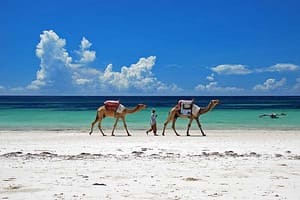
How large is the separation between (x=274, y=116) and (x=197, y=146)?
79.9 ft

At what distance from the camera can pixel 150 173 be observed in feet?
33.6

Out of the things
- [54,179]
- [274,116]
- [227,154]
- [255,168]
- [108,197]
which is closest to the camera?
[108,197]

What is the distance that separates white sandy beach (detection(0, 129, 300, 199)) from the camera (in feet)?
27.3

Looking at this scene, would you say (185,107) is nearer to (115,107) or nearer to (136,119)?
(115,107)

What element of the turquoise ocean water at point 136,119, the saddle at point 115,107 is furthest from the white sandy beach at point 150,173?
the turquoise ocean water at point 136,119

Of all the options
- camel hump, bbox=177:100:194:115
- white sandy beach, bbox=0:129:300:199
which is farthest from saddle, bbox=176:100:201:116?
white sandy beach, bbox=0:129:300:199

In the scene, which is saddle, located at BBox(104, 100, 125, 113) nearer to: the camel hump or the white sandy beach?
the camel hump

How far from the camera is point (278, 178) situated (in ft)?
31.8

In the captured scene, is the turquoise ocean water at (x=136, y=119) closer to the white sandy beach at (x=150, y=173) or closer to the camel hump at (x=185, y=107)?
the camel hump at (x=185, y=107)

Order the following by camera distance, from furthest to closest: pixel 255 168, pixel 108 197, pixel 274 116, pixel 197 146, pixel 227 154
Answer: pixel 274 116
pixel 197 146
pixel 227 154
pixel 255 168
pixel 108 197

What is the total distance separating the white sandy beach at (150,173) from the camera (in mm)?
8328

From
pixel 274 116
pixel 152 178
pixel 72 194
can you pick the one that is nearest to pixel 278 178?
pixel 152 178

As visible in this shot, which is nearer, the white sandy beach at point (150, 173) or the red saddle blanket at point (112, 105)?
the white sandy beach at point (150, 173)

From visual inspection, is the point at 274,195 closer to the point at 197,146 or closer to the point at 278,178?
the point at 278,178
